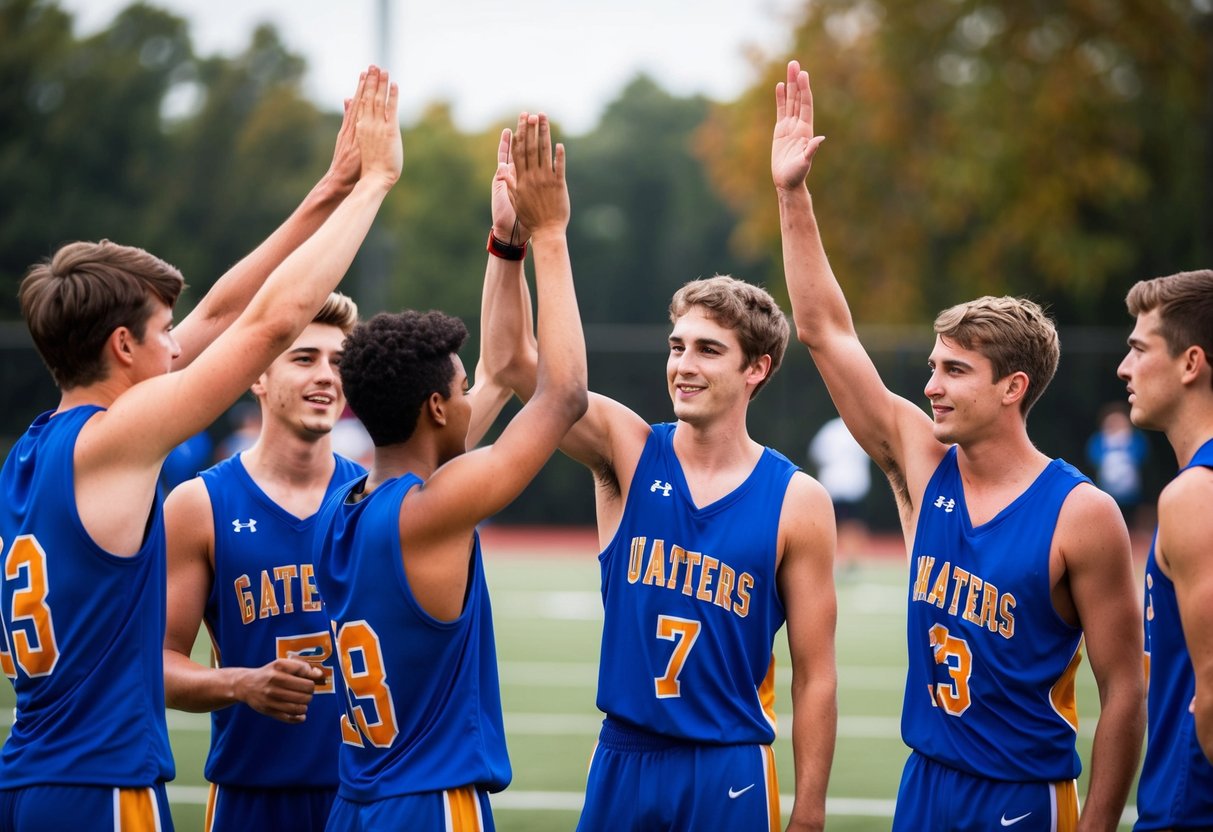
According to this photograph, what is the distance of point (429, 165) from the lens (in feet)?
147

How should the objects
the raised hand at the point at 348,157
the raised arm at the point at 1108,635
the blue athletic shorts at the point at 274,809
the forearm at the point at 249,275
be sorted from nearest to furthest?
the raised arm at the point at 1108,635 < the raised hand at the point at 348,157 < the forearm at the point at 249,275 < the blue athletic shorts at the point at 274,809

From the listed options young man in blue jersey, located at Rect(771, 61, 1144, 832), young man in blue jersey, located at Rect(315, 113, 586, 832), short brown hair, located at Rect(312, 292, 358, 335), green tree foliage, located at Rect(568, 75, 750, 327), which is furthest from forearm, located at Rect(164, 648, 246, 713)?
green tree foliage, located at Rect(568, 75, 750, 327)

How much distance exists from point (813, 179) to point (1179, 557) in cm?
2734

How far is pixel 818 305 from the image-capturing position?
4.57 meters

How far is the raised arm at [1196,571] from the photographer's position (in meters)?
3.48

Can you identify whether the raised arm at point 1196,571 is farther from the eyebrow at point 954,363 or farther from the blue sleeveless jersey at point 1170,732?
the eyebrow at point 954,363

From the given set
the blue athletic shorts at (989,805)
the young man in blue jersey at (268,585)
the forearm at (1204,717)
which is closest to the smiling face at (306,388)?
the young man in blue jersey at (268,585)

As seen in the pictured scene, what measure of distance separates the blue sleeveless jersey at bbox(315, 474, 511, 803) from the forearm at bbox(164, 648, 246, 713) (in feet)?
1.46

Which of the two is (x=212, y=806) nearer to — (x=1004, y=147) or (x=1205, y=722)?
(x=1205, y=722)

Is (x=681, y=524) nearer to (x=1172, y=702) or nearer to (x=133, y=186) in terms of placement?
(x=1172, y=702)

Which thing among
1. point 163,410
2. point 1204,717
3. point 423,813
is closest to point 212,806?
point 423,813

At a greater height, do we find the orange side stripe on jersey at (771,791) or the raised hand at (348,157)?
the raised hand at (348,157)

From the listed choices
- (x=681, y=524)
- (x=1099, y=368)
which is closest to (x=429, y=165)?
(x=1099, y=368)

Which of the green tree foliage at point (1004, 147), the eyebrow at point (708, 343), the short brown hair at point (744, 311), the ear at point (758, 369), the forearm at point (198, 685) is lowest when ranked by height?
the forearm at point (198, 685)
